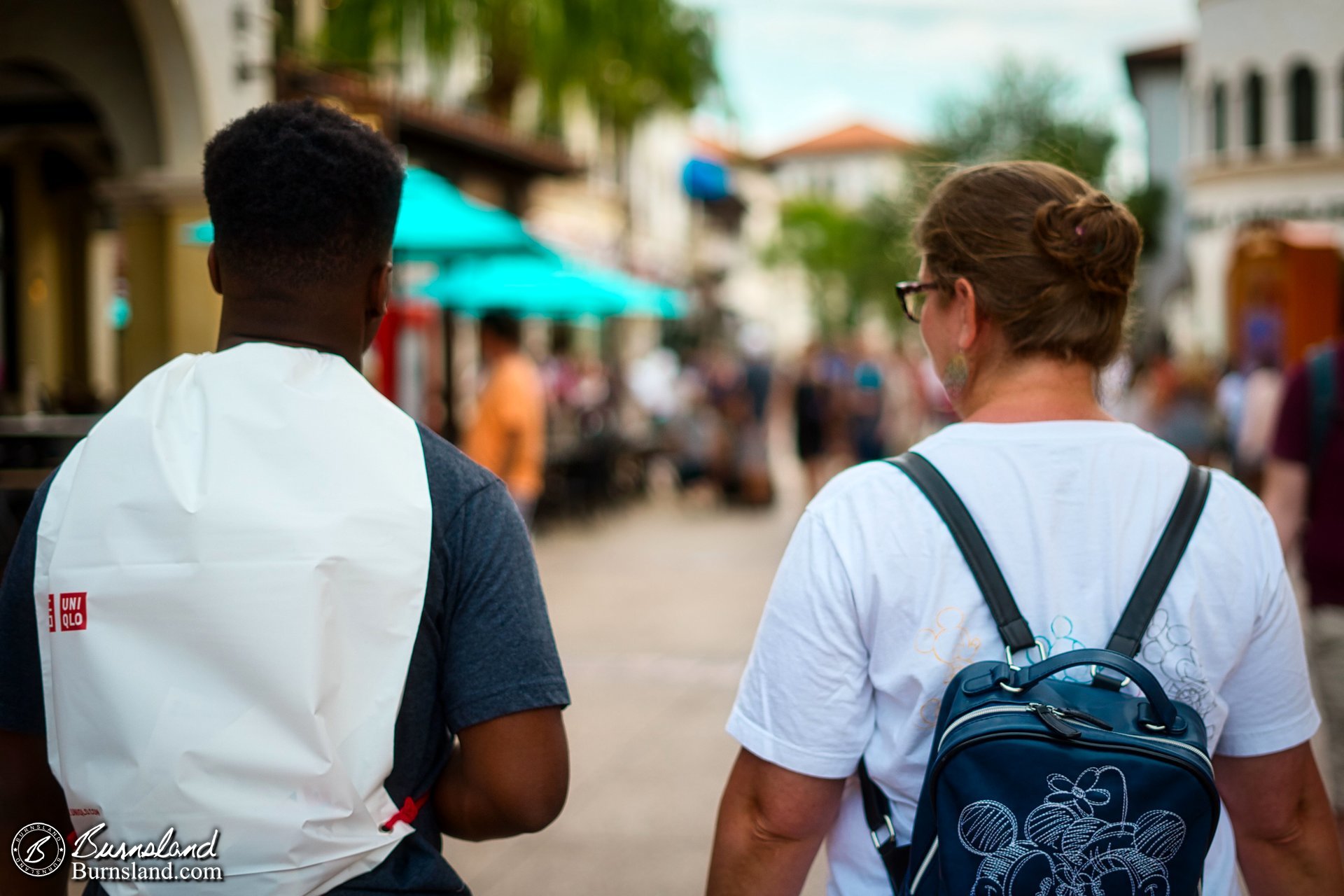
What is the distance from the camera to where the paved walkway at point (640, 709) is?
4.38 meters

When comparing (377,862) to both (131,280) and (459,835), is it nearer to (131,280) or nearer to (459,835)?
(459,835)

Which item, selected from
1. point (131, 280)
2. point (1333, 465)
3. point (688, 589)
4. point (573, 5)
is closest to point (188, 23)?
point (131, 280)

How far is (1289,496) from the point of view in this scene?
3.57 meters

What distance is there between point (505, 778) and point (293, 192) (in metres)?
0.77

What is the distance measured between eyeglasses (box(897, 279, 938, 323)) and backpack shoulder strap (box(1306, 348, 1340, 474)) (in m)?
1.83

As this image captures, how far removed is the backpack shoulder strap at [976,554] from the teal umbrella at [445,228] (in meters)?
7.05

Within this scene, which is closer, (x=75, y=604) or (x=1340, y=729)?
(x=75, y=604)

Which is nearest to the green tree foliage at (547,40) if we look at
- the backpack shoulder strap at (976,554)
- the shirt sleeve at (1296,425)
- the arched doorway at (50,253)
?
the arched doorway at (50,253)

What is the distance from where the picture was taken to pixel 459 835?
177cm

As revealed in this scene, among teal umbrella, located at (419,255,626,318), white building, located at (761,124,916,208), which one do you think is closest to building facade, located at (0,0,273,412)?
teal umbrella, located at (419,255,626,318)

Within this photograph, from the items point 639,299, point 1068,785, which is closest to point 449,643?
point 1068,785

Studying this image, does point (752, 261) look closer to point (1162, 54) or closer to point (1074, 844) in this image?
point (1162, 54)

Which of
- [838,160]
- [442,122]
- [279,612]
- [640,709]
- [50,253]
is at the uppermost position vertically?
[838,160]

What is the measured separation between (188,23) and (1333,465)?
6713 millimetres
